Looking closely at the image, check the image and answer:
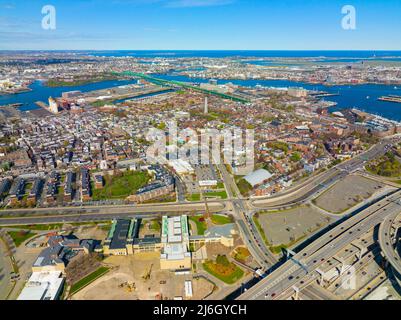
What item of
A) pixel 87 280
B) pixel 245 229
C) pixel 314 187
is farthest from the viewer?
pixel 314 187

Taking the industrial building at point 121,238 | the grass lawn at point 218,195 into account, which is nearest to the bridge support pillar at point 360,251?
the grass lawn at point 218,195

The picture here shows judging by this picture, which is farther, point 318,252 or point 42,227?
point 42,227

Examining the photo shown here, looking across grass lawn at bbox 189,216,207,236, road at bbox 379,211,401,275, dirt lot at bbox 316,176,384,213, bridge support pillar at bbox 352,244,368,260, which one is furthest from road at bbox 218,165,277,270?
dirt lot at bbox 316,176,384,213

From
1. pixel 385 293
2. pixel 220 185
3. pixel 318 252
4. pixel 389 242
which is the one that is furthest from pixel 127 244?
pixel 389 242

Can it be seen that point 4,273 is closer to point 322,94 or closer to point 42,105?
point 42,105

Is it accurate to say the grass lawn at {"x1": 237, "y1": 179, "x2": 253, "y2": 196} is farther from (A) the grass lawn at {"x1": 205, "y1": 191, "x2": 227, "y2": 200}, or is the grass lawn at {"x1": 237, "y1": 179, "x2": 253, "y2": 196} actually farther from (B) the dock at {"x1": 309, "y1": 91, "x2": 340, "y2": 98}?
(B) the dock at {"x1": 309, "y1": 91, "x2": 340, "y2": 98}

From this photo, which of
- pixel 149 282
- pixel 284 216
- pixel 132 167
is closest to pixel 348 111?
pixel 284 216

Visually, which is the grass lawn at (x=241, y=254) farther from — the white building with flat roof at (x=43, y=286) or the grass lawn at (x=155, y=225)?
the white building with flat roof at (x=43, y=286)

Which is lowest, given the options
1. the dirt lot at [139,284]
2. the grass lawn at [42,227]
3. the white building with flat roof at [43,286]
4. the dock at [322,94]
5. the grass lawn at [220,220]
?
the dirt lot at [139,284]
